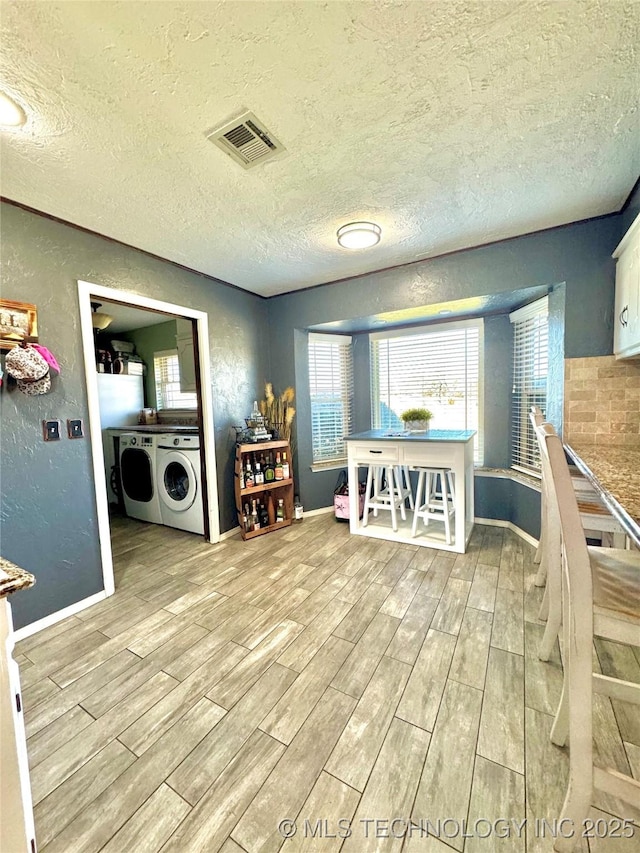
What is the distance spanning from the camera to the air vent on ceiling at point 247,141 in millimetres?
1331

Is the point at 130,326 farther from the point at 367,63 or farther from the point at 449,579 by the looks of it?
the point at 449,579

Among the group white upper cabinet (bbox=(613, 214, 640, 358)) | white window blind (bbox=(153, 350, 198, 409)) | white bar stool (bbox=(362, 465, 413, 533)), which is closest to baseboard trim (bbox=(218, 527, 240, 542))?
white bar stool (bbox=(362, 465, 413, 533))

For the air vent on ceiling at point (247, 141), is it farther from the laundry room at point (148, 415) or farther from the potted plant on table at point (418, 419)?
the potted plant on table at point (418, 419)

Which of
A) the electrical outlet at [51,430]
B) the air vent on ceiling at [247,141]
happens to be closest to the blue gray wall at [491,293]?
the air vent on ceiling at [247,141]

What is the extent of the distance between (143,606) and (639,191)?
12.5 feet

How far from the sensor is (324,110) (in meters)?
1.28

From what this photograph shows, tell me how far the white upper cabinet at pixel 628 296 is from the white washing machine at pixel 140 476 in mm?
3732

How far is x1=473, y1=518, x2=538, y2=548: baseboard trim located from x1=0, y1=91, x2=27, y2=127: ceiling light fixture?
394 cm

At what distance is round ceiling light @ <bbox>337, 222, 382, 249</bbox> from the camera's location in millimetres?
2121

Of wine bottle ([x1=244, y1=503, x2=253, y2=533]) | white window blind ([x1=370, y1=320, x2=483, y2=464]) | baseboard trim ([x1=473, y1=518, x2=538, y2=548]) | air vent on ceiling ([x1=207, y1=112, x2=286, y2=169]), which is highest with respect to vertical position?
air vent on ceiling ([x1=207, y1=112, x2=286, y2=169])

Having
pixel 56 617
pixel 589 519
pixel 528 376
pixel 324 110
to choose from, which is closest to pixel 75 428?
pixel 56 617

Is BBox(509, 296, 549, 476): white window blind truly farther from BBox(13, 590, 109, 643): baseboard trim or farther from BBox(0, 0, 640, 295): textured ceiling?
BBox(13, 590, 109, 643): baseboard trim

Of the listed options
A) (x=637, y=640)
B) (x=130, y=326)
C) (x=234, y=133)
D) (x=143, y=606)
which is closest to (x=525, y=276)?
(x=234, y=133)

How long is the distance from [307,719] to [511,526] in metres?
2.58
